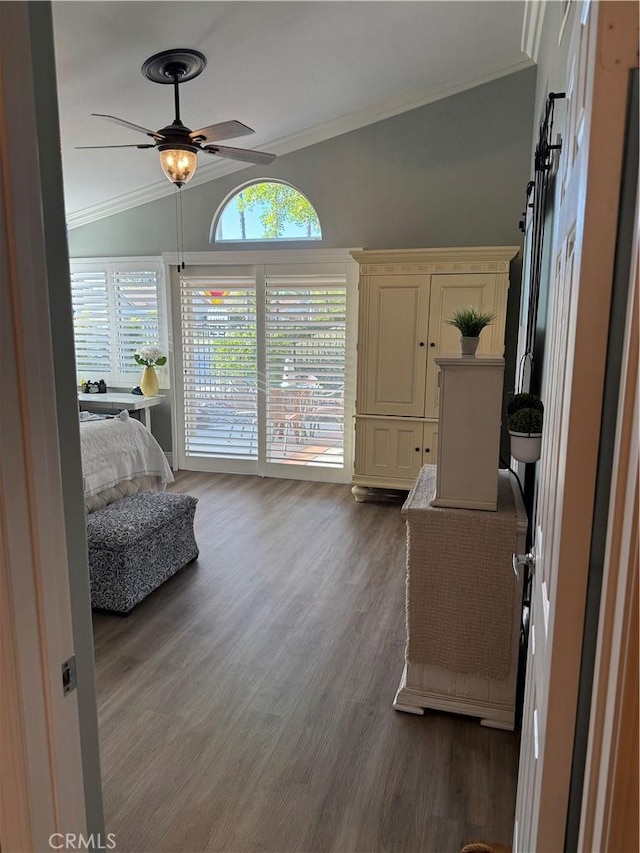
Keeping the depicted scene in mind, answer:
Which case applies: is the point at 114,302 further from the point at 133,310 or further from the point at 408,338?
the point at 408,338

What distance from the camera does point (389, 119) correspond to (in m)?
5.01

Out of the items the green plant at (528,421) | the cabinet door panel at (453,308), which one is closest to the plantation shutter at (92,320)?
the cabinet door panel at (453,308)

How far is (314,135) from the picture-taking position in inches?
204

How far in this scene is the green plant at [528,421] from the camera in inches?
73.4

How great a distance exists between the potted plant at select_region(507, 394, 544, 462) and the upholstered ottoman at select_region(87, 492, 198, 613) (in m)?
2.11

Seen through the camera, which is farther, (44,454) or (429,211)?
(429,211)

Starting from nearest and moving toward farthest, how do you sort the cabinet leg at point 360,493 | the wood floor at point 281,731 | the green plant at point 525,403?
the wood floor at point 281,731
the green plant at point 525,403
the cabinet leg at point 360,493

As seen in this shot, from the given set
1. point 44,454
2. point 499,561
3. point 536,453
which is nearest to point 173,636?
point 499,561

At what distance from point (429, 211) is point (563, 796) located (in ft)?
16.0

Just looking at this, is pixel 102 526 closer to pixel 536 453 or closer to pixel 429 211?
pixel 536 453

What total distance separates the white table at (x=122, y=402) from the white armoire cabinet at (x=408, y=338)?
228 cm

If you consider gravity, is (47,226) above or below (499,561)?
above

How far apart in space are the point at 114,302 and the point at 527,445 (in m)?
5.36

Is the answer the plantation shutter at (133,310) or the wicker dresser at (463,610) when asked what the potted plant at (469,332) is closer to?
the wicker dresser at (463,610)
